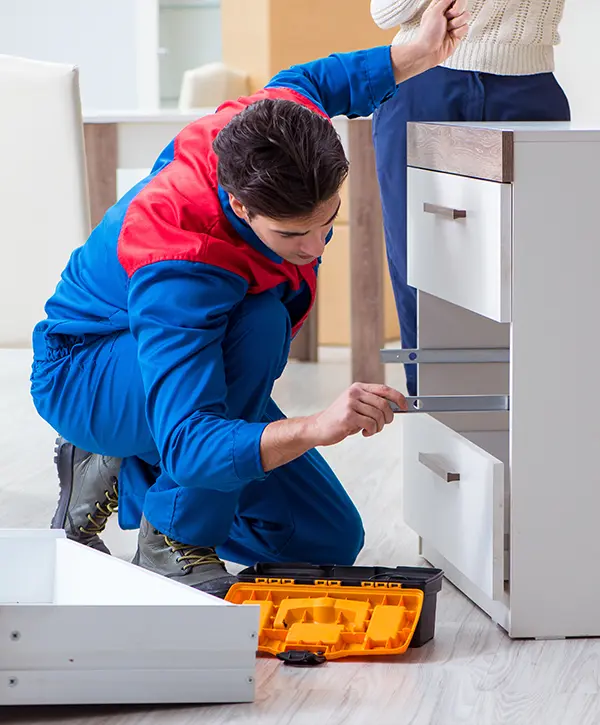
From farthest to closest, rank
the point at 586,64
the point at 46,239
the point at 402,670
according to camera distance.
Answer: the point at 586,64 → the point at 46,239 → the point at 402,670

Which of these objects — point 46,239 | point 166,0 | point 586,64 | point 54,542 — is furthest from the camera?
point 166,0

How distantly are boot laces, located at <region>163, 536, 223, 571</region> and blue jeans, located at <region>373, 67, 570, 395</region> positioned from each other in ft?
1.68

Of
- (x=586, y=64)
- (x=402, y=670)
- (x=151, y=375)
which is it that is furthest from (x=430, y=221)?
(x=586, y=64)

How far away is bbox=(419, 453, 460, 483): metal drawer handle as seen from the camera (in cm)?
141

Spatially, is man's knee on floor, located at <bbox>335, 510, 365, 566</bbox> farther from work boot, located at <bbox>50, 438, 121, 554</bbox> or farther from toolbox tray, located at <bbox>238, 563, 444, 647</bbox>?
work boot, located at <bbox>50, 438, 121, 554</bbox>

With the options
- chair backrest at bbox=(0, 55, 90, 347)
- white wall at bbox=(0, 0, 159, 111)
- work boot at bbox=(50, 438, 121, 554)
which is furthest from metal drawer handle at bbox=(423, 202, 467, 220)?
white wall at bbox=(0, 0, 159, 111)

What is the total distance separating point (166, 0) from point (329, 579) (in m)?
3.28

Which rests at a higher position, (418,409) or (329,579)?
(418,409)

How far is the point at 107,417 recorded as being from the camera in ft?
4.74

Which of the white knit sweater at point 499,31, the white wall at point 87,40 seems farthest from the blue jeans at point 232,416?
the white wall at point 87,40

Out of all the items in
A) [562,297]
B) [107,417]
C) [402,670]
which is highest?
[562,297]

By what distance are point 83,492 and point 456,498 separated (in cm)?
49

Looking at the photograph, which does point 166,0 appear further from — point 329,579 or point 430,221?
point 329,579

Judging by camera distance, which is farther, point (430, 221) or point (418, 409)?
point (430, 221)
